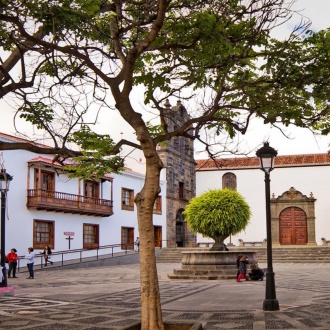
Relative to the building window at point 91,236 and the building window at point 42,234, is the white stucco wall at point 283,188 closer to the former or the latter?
the building window at point 91,236

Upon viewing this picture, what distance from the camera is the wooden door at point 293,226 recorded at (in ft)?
131

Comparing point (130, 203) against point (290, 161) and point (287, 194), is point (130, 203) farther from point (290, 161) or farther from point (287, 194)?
point (290, 161)

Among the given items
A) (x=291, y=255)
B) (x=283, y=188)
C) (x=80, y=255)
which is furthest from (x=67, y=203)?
(x=283, y=188)

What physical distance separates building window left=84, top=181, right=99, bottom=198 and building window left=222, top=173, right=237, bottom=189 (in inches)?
504

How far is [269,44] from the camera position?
28.1ft

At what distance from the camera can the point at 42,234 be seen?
28.8 m

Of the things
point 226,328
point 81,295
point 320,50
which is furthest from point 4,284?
point 320,50

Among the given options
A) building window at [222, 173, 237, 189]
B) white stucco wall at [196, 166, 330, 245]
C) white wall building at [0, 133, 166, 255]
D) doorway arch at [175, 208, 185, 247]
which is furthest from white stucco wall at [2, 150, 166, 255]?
white stucco wall at [196, 166, 330, 245]

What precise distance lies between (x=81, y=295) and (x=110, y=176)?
64.8 feet

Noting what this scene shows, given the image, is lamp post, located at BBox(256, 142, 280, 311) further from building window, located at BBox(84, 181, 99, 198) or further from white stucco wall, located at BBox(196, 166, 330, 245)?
white stucco wall, located at BBox(196, 166, 330, 245)

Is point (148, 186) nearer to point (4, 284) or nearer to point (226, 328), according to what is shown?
point (226, 328)

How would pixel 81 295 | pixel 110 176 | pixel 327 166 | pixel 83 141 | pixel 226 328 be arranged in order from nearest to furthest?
pixel 226 328, pixel 83 141, pixel 81 295, pixel 110 176, pixel 327 166

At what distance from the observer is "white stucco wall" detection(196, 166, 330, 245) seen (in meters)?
40.1

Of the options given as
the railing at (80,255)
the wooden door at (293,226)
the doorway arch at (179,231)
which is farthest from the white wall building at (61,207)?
the wooden door at (293,226)
